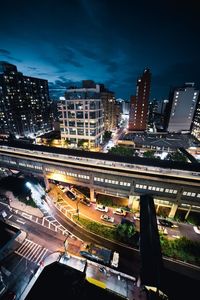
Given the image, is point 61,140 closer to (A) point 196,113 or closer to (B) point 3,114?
(B) point 3,114

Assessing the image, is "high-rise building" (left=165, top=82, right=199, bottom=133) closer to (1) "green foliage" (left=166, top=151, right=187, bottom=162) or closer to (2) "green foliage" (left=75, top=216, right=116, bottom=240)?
(1) "green foliage" (left=166, top=151, right=187, bottom=162)

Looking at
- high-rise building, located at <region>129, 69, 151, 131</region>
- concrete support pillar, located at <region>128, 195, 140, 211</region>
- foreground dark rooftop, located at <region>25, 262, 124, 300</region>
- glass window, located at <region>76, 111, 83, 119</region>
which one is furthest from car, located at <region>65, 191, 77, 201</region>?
high-rise building, located at <region>129, 69, 151, 131</region>

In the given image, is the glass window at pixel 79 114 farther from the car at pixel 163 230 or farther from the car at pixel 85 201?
the car at pixel 163 230

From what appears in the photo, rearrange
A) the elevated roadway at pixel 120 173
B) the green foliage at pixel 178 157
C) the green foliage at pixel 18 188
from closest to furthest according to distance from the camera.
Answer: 1. the elevated roadway at pixel 120 173
2. the green foliage at pixel 18 188
3. the green foliage at pixel 178 157

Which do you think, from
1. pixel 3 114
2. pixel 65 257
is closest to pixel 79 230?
pixel 65 257

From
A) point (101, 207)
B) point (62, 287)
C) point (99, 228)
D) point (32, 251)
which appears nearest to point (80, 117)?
point (101, 207)

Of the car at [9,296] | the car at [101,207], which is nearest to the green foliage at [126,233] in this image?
the car at [101,207]

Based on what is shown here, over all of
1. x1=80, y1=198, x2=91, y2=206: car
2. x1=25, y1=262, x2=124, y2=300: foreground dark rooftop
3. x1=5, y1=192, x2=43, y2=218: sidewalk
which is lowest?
x1=5, y1=192, x2=43, y2=218: sidewalk
